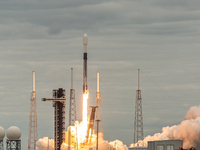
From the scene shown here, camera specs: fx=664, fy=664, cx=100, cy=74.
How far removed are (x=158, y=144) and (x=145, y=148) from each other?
43.0 feet

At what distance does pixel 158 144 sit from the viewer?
570 feet

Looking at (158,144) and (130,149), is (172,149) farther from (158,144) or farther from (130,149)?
(130,149)

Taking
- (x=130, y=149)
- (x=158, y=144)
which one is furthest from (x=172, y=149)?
(x=130, y=149)

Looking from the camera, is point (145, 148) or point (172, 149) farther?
point (145, 148)

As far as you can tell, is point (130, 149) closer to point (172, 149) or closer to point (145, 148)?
point (145, 148)

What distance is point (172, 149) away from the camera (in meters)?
174

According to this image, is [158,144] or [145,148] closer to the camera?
[158,144]

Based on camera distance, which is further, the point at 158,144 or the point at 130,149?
the point at 130,149

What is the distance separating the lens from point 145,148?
186 metres

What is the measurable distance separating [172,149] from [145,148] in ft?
46.3

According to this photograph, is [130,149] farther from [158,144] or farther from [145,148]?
[158,144]

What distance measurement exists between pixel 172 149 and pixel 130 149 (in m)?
22.4

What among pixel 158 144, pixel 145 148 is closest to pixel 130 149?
pixel 145 148

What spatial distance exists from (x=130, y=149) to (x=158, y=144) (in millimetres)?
21182
